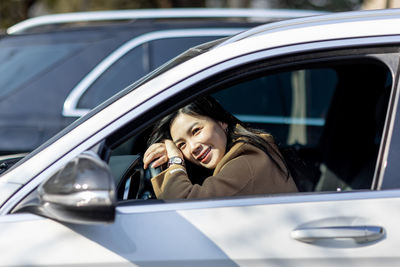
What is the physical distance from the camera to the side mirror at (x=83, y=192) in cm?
171

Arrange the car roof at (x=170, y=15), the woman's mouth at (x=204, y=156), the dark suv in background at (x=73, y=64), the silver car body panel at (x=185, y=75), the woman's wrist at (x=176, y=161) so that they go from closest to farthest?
1. the silver car body panel at (x=185, y=75)
2. the woman's wrist at (x=176, y=161)
3. the woman's mouth at (x=204, y=156)
4. the dark suv in background at (x=73, y=64)
5. the car roof at (x=170, y=15)

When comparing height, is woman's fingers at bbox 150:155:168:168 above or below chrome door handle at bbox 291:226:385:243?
above

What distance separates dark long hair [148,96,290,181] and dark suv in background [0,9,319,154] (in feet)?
5.83

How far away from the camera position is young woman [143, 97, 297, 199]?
2.18m

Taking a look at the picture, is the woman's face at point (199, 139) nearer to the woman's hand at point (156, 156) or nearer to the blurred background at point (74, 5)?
the woman's hand at point (156, 156)

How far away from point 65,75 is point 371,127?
7.03 ft

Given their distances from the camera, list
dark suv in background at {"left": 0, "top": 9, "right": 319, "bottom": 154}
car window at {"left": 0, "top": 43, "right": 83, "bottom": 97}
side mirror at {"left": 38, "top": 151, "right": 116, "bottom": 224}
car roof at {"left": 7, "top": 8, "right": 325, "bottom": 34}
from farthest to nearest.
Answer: car roof at {"left": 7, "top": 8, "right": 325, "bottom": 34} → car window at {"left": 0, "top": 43, "right": 83, "bottom": 97} → dark suv in background at {"left": 0, "top": 9, "right": 319, "bottom": 154} → side mirror at {"left": 38, "top": 151, "right": 116, "bottom": 224}

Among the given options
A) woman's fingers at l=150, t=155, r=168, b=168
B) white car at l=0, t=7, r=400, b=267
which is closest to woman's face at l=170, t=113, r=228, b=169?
woman's fingers at l=150, t=155, r=168, b=168

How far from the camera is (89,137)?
192 cm

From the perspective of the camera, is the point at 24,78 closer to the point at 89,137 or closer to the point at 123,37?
the point at 123,37

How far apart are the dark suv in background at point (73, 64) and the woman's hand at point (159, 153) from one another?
1817 millimetres

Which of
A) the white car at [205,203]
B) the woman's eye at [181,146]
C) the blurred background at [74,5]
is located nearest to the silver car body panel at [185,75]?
the white car at [205,203]

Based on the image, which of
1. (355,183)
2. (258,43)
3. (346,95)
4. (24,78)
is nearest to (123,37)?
(24,78)

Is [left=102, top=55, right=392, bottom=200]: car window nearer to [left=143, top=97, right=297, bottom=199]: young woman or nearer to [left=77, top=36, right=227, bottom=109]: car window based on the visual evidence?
[left=143, top=97, right=297, bottom=199]: young woman
